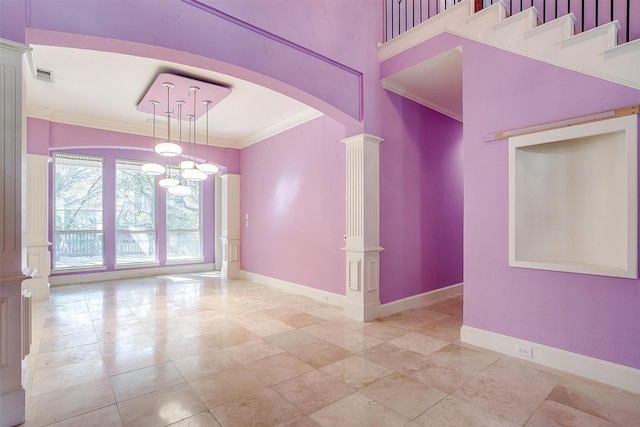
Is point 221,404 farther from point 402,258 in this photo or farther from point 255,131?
point 255,131

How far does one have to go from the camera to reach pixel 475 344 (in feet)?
10.9

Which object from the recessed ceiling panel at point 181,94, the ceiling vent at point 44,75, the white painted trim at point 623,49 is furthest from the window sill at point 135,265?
the white painted trim at point 623,49

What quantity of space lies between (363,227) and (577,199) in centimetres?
220

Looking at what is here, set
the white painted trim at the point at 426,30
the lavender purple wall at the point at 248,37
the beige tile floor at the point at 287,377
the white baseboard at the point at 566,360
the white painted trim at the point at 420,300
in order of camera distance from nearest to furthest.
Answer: the beige tile floor at the point at 287,377 < the lavender purple wall at the point at 248,37 < the white baseboard at the point at 566,360 < the white painted trim at the point at 426,30 < the white painted trim at the point at 420,300

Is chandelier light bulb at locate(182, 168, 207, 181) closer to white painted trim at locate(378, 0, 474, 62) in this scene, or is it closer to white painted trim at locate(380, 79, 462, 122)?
white painted trim at locate(380, 79, 462, 122)

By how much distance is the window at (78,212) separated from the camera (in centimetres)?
661

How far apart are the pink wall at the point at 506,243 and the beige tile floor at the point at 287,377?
0.36 meters

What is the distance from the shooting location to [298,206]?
5730 mm

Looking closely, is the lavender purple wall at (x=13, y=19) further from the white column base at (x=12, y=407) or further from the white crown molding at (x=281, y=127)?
the white crown molding at (x=281, y=127)

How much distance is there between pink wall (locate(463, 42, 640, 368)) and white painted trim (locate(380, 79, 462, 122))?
1174 millimetres

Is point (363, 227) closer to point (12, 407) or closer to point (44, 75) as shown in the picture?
point (12, 407)

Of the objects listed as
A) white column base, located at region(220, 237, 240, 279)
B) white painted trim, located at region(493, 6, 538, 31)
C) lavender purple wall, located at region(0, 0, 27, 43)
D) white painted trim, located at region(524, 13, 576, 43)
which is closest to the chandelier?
lavender purple wall, located at region(0, 0, 27, 43)

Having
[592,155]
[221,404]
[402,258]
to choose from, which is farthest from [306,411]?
[592,155]

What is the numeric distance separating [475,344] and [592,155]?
212cm
